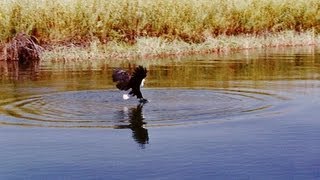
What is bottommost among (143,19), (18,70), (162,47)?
(18,70)

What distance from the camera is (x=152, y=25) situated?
2794cm

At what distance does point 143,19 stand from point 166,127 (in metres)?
17.3

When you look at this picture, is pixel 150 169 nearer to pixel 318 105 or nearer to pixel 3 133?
pixel 3 133

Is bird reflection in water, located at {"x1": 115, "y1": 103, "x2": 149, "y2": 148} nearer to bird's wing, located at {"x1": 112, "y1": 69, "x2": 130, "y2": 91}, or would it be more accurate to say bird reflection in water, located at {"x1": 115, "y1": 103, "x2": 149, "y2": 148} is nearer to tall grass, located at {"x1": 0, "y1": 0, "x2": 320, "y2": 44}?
bird's wing, located at {"x1": 112, "y1": 69, "x2": 130, "y2": 91}

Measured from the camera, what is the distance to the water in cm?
825

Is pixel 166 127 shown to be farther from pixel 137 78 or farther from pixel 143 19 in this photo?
pixel 143 19

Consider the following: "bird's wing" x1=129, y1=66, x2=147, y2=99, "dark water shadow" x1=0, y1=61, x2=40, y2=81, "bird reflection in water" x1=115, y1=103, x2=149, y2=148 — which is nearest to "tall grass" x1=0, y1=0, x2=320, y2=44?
"dark water shadow" x1=0, y1=61, x2=40, y2=81

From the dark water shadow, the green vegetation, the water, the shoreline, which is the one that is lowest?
the water

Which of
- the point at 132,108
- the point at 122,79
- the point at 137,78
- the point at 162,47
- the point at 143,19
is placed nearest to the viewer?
the point at 132,108

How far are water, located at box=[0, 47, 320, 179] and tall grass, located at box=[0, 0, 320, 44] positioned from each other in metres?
7.15

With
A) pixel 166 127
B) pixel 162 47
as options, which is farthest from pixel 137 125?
pixel 162 47

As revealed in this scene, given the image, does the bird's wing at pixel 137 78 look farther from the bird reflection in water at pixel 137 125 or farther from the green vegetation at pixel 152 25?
the green vegetation at pixel 152 25

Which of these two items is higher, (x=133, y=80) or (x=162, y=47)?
(x=162, y=47)

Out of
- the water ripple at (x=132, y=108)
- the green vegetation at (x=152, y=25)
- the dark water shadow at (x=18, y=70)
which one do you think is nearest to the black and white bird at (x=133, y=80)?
the water ripple at (x=132, y=108)
